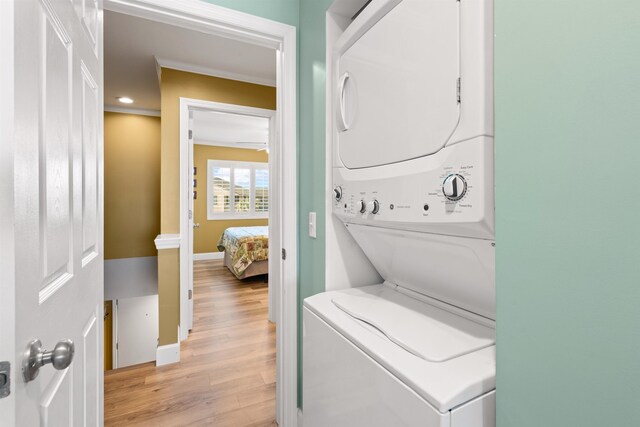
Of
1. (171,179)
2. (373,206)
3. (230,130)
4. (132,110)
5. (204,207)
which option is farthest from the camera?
(204,207)

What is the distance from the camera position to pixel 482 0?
0.63m

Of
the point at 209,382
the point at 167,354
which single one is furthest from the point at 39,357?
the point at 167,354

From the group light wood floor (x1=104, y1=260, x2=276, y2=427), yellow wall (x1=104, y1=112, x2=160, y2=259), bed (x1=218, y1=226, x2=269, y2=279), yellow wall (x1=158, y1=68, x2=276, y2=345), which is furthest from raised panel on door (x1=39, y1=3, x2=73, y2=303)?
bed (x1=218, y1=226, x2=269, y2=279)

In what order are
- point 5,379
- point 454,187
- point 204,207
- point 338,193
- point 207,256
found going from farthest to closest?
1. point 204,207
2. point 207,256
3. point 338,193
4. point 454,187
5. point 5,379

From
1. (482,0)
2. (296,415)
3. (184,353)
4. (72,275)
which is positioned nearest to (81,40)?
(72,275)

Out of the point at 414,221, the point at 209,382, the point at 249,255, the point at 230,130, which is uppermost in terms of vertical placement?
the point at 230,130

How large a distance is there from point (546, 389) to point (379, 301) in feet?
2.05

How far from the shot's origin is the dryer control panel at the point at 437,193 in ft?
2.07

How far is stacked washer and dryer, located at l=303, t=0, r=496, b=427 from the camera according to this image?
0.63m

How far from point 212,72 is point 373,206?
263cm

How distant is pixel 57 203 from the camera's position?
2.29 ft

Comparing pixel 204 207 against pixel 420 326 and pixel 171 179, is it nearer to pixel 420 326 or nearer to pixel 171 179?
pixel 171 179

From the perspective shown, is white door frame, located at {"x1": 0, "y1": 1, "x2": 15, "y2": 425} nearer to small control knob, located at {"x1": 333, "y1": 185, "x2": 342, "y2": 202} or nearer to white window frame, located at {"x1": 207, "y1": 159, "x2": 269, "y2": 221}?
small control knob, located at {"x1": 333, "y1": 185, "x2": 342, "y2": 202}

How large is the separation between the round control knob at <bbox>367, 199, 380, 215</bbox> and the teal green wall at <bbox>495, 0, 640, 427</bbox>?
40 centimetres
